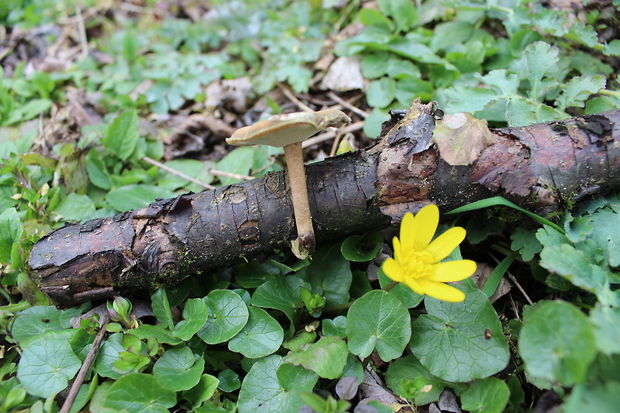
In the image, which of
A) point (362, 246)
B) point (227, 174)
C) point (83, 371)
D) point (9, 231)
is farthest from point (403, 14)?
point (83, 371)

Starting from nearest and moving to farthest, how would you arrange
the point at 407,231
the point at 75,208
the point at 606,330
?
the point at 606,330
the point at 407,231
the point at 75,208

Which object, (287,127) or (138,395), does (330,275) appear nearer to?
(287,127)

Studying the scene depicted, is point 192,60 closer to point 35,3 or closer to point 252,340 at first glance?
point 35,3

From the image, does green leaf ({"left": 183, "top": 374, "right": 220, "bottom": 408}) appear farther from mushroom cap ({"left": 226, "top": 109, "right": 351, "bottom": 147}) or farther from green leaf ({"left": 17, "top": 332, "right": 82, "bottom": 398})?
mushroom cap ({"left": 226, "top": 109, "right": 351, "bottom": 147})

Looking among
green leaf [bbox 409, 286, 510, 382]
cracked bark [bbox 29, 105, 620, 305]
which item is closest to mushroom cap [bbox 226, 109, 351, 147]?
cracked bark [bbox 29, 105, 620, 305]

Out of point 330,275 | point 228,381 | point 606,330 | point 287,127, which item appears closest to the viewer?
point 606,330

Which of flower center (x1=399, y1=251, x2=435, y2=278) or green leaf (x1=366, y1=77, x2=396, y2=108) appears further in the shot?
green leaf (x1=366, y1=77, x2=396, y2=108)
